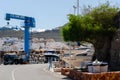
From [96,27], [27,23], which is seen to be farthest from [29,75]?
[27,23]

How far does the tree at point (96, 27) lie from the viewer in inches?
1414

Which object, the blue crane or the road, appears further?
the blue crane

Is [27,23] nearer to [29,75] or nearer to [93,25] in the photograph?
[93,25]

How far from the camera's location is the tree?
3591 centimetres

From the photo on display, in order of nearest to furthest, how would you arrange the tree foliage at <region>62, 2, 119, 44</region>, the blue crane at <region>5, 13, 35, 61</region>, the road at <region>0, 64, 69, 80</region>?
the road at <region>0, 64, 69, 80</region>
the tree foliage at <region>62, 2, 119, 44</region>
the blue crane at <region>5, 13, 35, 61</region>

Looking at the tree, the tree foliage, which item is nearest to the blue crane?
the tree

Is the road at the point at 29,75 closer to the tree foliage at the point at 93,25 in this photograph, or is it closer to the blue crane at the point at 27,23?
the tree foliage at the point at 93,25

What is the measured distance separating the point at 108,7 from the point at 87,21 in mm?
2659

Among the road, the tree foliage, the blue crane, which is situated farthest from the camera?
the blue crane

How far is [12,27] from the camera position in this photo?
85188 mm

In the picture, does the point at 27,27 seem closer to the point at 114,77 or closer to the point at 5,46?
the point at 5,46

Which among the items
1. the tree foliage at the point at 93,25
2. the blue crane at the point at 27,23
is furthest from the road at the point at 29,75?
the blue crane at the point at 27,23

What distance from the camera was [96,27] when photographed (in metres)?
35.4

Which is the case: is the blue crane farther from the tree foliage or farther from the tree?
the tree foliage
